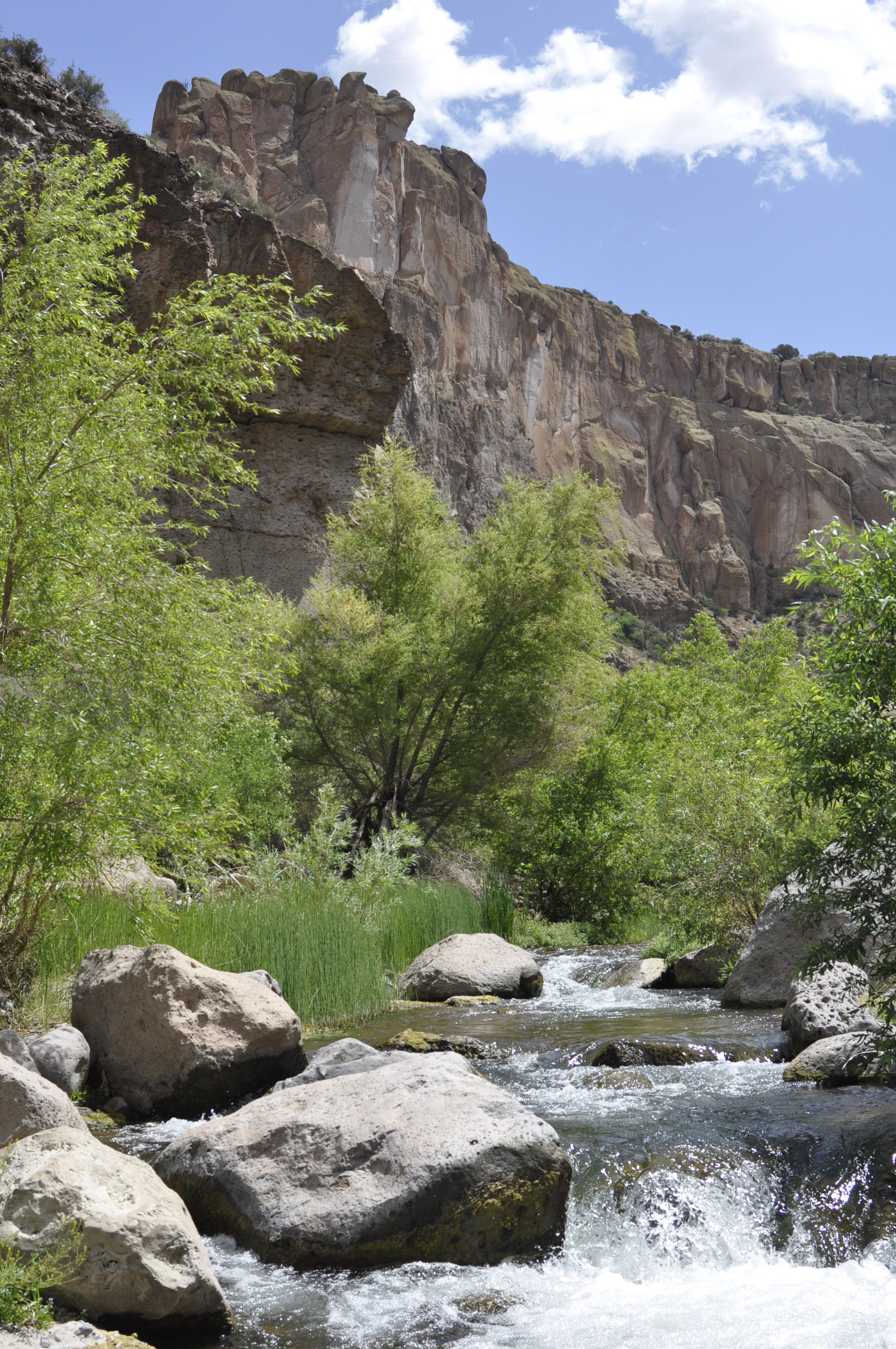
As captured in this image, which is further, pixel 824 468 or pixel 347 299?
pixel 824 468

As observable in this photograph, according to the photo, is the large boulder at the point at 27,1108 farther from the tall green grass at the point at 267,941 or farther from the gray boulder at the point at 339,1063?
Answer: the tall green grass at the point at 267,941

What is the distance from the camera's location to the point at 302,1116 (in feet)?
16.2

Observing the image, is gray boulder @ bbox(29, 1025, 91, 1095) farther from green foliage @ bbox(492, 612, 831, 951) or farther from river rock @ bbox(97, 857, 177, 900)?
green foliage @ bbox(492, 612, 831, 951)

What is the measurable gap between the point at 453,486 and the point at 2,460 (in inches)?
2141

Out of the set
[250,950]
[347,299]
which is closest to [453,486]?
[347,299]

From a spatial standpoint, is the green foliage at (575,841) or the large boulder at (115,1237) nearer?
the large boulder at (115,1237)

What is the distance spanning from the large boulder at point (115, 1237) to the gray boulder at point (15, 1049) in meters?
1.76

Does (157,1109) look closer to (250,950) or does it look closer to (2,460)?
(250,950)

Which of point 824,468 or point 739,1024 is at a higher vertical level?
point 824,468

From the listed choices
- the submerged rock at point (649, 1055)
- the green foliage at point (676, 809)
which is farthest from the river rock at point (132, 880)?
the green foliage at point (676, 809)

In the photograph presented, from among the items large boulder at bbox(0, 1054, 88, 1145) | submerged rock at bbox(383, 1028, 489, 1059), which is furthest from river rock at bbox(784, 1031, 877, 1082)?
large boulder at bbox(0, 1054, 88, 1145)

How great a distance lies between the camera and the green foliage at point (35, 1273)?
121 inches

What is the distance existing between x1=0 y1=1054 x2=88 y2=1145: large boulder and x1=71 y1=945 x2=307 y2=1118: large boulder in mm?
1671

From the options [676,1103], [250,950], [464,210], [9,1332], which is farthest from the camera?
[464,210]
